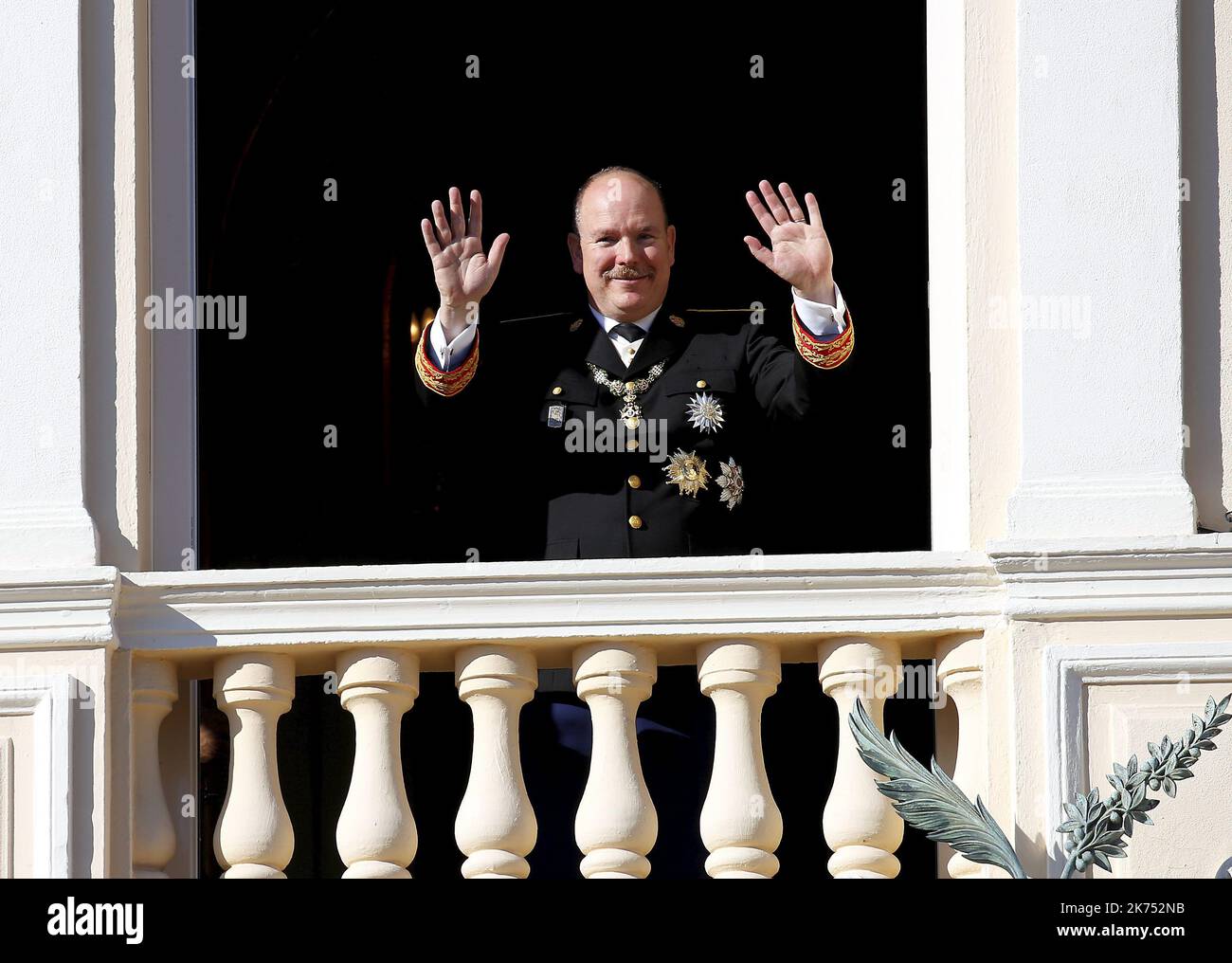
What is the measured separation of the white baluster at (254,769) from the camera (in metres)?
5.32

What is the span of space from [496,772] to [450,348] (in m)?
1.09

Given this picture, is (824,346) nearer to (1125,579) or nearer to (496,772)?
(1125,579)

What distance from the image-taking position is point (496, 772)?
5305mm

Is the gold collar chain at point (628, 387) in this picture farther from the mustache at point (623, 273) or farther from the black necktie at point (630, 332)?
the mustache at point (623, 273)

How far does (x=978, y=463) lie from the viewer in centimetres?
542

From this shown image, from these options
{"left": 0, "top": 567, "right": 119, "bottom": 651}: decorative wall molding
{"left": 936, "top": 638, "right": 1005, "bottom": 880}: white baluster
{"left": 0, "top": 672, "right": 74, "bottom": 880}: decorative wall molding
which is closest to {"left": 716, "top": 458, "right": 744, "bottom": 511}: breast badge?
{"left": 936, "top": 638, "right": 1005, "bottom": 880}: white baluster

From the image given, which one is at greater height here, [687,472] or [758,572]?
[687,472]

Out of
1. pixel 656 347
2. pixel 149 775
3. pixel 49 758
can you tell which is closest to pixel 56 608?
pixel 49 758

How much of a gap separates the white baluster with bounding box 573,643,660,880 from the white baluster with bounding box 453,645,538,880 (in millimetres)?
119

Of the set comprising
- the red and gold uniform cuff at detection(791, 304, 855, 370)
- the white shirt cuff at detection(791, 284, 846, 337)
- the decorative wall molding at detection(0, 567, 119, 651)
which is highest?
the white shirt cuff at detection(791, 284, 846, 337)

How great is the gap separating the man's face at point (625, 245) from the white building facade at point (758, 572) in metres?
0.89

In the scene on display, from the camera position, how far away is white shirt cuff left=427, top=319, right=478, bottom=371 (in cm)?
589

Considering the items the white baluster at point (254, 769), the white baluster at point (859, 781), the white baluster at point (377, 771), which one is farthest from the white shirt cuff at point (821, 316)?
the white baluster at point (254, 769)

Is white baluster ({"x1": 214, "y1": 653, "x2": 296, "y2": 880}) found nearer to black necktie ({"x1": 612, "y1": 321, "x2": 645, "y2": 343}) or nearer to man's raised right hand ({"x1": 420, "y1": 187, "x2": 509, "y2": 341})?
man's raised right hand ({"x1": 420, "y1": 187, "x2": 509, "y2": 341})
